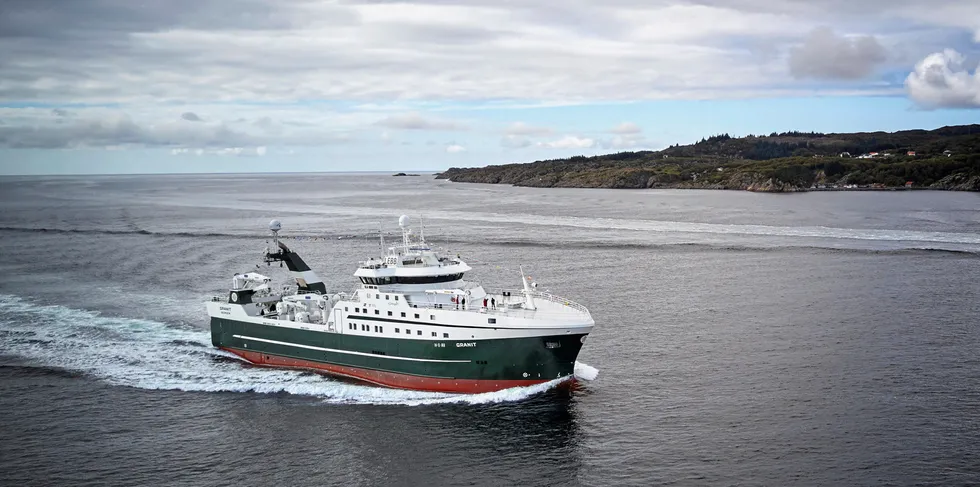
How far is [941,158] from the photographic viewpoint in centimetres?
18362

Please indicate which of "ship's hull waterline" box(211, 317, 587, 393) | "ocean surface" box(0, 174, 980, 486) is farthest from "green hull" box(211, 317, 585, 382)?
"ocean surface" box(0, 174, 980, 486)

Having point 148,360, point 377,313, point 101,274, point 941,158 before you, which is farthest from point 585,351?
point 941,158

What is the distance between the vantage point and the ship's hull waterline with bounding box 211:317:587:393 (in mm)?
36406

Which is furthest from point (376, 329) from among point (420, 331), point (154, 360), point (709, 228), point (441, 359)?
point (709, 228)

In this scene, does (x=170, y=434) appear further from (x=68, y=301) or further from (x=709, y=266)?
(x=709, y=266)

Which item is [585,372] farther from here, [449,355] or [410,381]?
[410,381]

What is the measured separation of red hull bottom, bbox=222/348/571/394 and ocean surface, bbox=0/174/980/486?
601mm

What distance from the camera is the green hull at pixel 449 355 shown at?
119 feet

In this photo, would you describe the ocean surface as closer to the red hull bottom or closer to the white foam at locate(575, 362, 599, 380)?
the white foam at locate(575, 362, 599, 380)

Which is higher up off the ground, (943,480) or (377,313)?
(377,313)

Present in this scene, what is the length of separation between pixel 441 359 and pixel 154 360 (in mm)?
18110

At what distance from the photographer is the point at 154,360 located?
4384cm

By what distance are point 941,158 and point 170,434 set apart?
643ft

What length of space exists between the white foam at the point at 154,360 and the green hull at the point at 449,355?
34.8 inches
